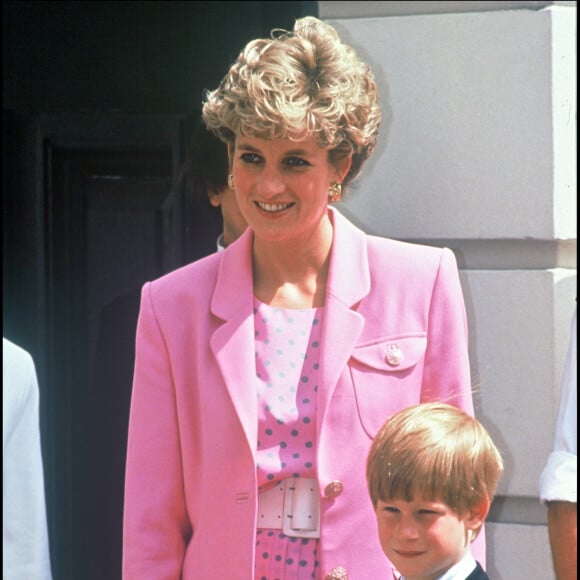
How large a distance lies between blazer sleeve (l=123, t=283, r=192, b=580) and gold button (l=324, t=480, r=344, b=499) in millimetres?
344

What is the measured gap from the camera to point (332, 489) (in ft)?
9.25

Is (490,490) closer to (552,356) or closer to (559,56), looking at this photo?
(552,356)

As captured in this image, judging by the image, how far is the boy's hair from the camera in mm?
2541

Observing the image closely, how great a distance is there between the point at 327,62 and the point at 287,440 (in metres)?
0.80

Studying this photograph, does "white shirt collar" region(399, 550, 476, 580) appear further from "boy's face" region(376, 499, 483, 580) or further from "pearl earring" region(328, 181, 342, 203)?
"pearl earring" region(328, 181, 342, 203)

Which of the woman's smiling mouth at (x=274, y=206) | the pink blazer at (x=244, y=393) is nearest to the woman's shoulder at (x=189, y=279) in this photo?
the pink blazer at (x=244, y=393)

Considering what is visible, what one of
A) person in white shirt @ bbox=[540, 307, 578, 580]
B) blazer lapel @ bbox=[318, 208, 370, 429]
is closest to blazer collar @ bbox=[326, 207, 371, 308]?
blazer lapel @ bbox=[318, 208, 370, 429]

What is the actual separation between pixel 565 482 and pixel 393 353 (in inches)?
18.7

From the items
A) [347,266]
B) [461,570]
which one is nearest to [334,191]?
[347,266]

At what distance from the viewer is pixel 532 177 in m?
3.53

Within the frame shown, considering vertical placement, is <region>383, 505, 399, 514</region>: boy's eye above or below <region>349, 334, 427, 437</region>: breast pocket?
below

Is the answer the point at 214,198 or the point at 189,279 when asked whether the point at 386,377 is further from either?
the point at 214,198

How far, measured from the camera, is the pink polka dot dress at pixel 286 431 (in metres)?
2.84

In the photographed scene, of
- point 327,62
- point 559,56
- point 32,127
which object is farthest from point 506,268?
point 32,127
